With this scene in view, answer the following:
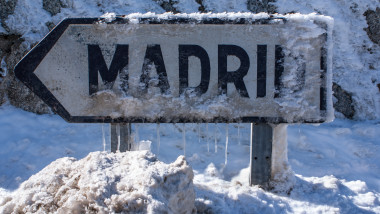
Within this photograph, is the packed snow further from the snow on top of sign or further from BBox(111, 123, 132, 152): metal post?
the snow on top of sign

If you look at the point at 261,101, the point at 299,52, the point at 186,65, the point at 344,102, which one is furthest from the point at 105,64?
the point at 344,102

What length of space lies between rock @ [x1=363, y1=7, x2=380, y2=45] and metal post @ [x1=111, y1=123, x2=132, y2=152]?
8.99 feet

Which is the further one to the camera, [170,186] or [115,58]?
[115,58]

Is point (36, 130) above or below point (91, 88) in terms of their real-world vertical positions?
below

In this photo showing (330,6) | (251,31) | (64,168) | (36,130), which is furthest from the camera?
(330,6)

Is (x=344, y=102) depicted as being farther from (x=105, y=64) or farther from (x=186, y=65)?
(x=105, y=64)

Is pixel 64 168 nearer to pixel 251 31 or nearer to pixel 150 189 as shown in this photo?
pixel 150 189

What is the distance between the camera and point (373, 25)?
125 inches

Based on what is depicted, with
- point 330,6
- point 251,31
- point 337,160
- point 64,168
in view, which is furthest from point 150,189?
point 330,6

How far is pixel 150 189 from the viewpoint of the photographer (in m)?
1.12

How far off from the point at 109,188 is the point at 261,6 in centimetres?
266

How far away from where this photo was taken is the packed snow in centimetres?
162

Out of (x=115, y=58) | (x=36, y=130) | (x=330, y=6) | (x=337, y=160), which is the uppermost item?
(x=330, y=6)

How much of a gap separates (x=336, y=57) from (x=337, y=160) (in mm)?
1219
